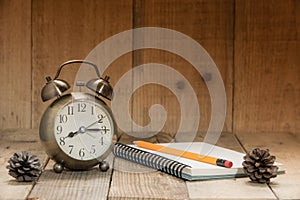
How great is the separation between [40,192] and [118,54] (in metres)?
0.65

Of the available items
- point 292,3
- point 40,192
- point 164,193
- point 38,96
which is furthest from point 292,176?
point 38,96

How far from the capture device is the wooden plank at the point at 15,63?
5.83 feet

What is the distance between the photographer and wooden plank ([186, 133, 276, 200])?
1.18 metres

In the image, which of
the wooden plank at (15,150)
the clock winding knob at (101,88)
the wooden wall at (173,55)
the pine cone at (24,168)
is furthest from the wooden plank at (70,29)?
the pine cone at (24,168)

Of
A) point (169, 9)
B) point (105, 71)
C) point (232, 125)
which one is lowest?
point (232, 125)

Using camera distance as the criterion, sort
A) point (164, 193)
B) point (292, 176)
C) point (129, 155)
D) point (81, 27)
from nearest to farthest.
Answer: point (164, 193) → point (292, 176) → point (129, 155) → point (81, 27)

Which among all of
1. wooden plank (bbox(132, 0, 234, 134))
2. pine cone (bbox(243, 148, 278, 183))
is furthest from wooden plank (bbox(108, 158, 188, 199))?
wooden plank (bbox(132, 0, 234, 134))

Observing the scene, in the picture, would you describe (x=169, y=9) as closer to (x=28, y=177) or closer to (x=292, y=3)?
(x=292, y=3)

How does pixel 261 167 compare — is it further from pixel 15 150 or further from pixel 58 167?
pixel 15 150

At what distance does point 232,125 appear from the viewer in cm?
183

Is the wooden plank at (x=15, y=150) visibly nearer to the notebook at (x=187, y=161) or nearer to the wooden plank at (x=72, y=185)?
the wooden plank at (x=72, y=185)

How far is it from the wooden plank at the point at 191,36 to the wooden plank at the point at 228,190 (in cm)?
54

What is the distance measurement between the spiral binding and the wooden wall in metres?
0.35

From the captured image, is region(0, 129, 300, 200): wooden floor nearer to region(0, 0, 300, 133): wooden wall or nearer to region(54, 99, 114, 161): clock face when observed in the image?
region(54, 99, 114, 161): clock face
